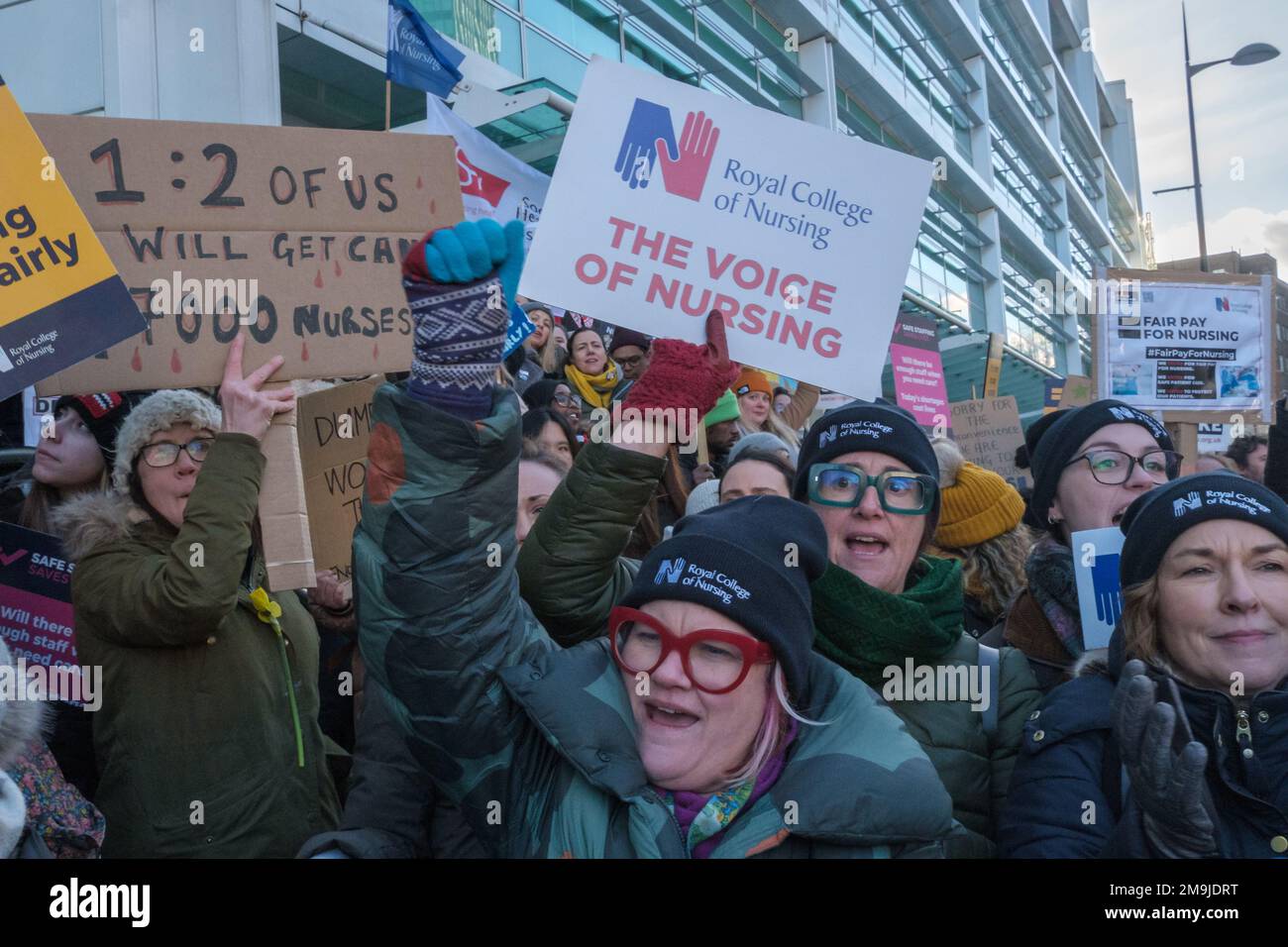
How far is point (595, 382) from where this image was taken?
5.48 metres

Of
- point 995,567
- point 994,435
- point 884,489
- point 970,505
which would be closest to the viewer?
point 884,489

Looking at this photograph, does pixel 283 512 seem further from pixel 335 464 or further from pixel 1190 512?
pixel 1190 512

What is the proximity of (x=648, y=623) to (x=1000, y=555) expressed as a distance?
7.12ft

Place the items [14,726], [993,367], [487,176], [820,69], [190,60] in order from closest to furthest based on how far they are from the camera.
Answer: [14,726], [487,176], [190,60], [993,367], [820,69]

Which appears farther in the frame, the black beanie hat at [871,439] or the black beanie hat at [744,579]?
the black beanie hat at [871,439]

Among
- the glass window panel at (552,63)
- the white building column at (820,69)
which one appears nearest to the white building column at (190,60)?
the glass window panel at (552,63)

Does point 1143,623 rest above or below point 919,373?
below

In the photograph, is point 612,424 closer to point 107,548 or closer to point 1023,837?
A: point 1023,837

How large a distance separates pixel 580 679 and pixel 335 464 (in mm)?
1663

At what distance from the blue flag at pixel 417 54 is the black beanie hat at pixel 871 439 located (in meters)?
3.81

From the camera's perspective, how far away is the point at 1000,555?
3705 millimetres

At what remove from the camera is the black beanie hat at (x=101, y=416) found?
3.26 meters

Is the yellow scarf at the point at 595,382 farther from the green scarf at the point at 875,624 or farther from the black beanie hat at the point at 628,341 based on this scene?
the green scarf at the point at 875,624

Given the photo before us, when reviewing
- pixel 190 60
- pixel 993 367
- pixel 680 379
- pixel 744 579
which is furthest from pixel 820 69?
pixel 744 579
